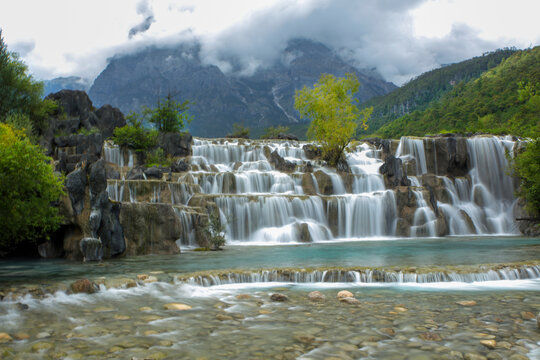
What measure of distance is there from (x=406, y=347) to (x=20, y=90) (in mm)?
47610

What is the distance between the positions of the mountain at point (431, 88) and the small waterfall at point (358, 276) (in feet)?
478

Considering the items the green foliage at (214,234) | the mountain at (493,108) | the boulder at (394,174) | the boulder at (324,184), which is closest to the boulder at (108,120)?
the boulder at (324,184)

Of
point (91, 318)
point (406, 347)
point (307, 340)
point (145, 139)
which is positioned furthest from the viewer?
point (145, 139)

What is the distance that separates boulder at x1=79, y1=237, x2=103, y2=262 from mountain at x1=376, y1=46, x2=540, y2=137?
2769 inches

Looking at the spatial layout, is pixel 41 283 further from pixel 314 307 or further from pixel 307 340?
pixel 307 340

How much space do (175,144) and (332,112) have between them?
1841cm

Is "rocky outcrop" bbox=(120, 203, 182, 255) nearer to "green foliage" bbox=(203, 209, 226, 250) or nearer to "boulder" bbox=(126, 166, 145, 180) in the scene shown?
"green foliage" bbox=(203, 209, 226, 250)

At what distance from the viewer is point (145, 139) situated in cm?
4269

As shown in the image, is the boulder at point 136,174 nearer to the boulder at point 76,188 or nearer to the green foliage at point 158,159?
the green foliage at point 158,159

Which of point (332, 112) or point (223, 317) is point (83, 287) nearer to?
point (223, 317)

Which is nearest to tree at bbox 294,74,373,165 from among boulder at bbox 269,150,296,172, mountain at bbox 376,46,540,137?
boulder at bbox 269,150,296,172

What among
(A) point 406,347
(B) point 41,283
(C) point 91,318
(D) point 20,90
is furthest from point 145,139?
(A) point 406,347

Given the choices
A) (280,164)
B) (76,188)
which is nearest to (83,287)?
(76,188)

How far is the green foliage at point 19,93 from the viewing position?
3862cm
